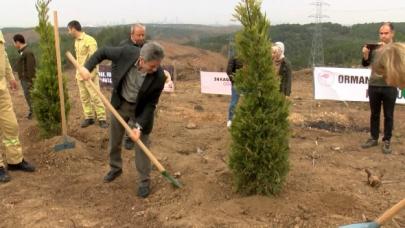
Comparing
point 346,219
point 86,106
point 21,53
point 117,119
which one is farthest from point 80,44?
point 346,219

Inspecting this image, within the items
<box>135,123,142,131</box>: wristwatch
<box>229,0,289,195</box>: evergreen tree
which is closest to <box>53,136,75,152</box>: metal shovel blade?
<box>135,123,142,131</box>: wristwatch

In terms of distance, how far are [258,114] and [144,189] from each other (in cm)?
169

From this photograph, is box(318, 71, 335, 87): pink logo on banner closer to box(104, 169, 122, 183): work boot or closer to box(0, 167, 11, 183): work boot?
box(104, 169, 122, 183): work boot

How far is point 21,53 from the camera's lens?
10016 millimetres

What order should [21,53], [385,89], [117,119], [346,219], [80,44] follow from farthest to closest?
[21,53] → [80,44] → [385,89] → [117,119] → [346,219]

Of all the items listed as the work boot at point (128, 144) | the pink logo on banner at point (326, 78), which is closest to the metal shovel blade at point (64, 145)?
the work boot at point (128, 144)

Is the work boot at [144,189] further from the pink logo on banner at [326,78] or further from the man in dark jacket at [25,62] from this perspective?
the pink logo on banner at [326,78]

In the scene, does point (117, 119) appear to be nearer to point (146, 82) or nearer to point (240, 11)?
point (146, 82)

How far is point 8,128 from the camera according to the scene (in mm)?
6000

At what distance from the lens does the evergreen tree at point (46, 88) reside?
7578 millimetres

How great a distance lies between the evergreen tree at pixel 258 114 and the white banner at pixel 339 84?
578 centimetres

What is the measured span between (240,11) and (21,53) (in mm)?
6802

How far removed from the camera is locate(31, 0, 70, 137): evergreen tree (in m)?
7.58

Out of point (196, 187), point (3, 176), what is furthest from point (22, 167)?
point (196, 187)
